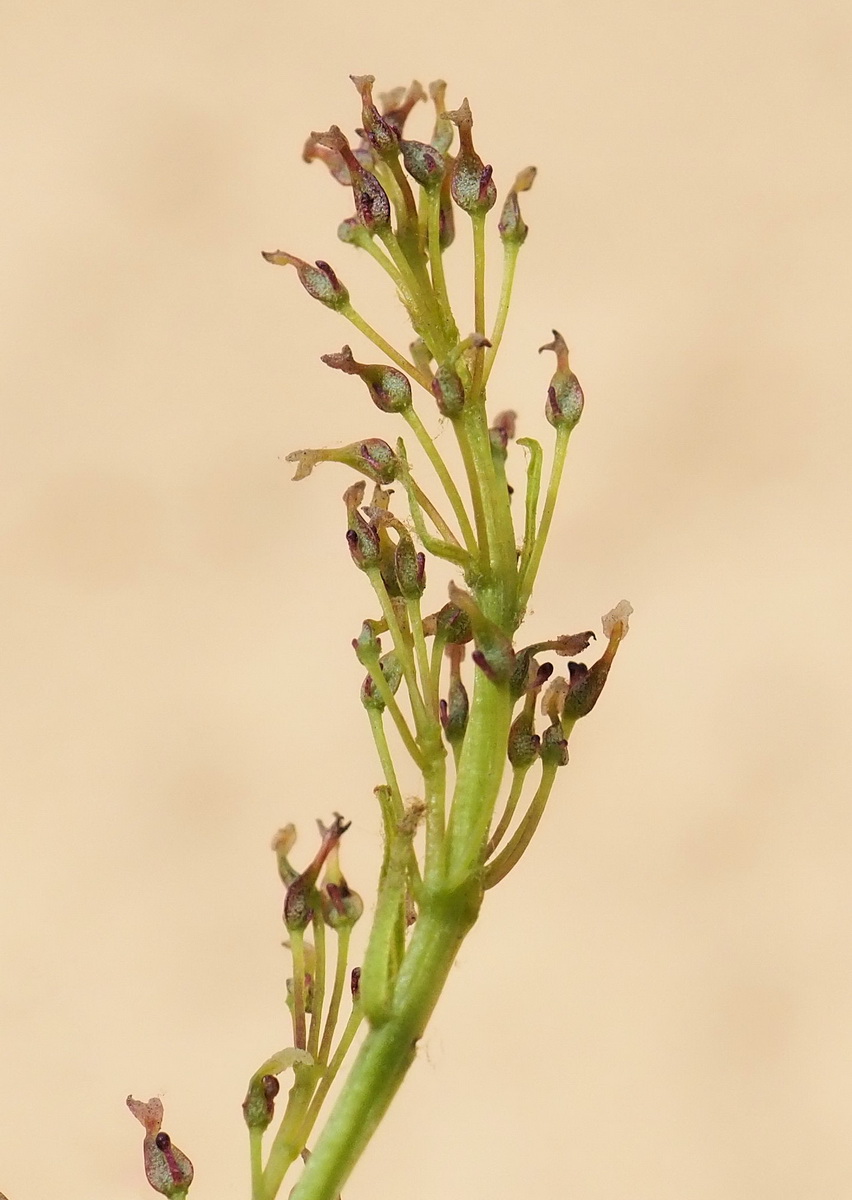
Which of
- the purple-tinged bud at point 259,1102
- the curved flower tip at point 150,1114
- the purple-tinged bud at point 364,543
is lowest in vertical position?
the curved flower tip at point 150,1114

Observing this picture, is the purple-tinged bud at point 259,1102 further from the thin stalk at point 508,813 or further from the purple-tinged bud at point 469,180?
the purple-tinged bud at point 469,180

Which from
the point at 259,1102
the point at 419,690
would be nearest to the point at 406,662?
the point at 419,690

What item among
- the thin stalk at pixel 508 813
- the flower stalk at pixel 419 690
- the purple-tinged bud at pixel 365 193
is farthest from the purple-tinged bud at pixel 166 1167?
the purple-tinged bud at pixel 365 193

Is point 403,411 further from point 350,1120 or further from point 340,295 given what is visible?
point 350,1120

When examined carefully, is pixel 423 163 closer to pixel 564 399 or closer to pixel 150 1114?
pixel 564 399

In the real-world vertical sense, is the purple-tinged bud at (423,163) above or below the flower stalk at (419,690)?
above

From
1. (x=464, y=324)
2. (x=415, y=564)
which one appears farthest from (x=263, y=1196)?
(x=464, y=324)
